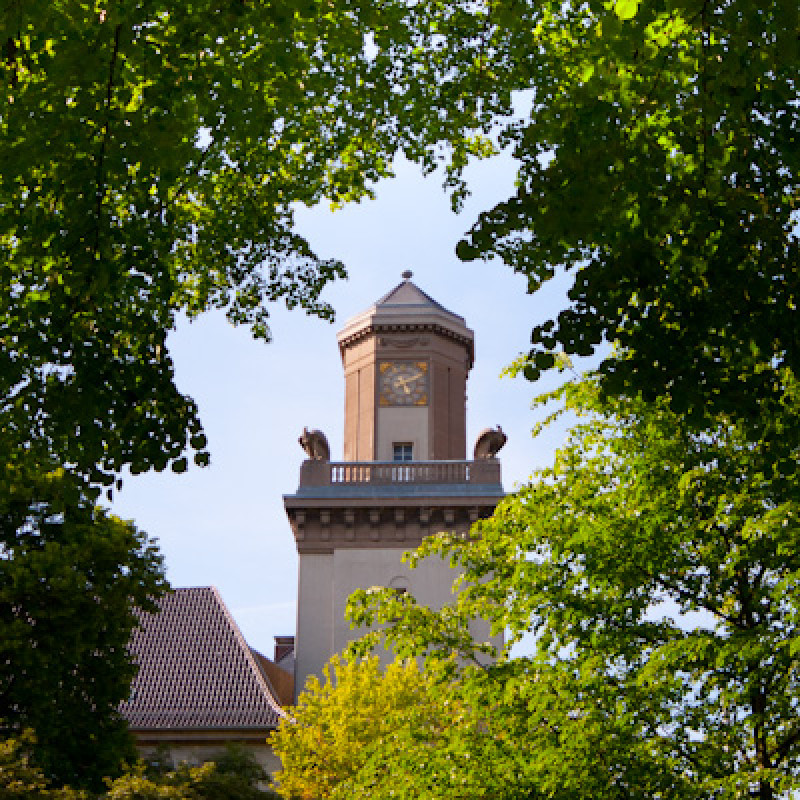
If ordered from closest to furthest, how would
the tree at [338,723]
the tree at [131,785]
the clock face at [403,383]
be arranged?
the tree at [131,785]
the tree at [338,723]
the clock face at [403,383]

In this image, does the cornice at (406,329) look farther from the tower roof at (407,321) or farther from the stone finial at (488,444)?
the stone finial at (488,444)

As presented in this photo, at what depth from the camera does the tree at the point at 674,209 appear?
7793 mm

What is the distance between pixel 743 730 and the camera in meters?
14.0

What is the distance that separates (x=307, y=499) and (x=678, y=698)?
98.8 feet

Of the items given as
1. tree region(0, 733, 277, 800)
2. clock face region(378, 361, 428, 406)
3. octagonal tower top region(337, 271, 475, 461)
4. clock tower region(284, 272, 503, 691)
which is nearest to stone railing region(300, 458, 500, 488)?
clock tower region(284, 272, 503, 691)

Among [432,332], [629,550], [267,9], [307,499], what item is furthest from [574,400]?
[432,332]

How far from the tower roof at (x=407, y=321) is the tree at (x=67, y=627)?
25626 millimetres

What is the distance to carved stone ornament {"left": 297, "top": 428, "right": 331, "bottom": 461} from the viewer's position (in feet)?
149

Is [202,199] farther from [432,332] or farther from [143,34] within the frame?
[432,332]

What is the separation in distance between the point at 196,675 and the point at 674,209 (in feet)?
118

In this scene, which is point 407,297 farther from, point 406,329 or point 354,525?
point 354,525

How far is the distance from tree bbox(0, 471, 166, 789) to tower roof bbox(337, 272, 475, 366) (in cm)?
2563

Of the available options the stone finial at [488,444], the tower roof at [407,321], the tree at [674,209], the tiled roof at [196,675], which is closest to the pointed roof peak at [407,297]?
the tower roof at [407,321]

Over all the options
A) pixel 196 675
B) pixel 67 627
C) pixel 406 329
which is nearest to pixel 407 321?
pixel 406 329
